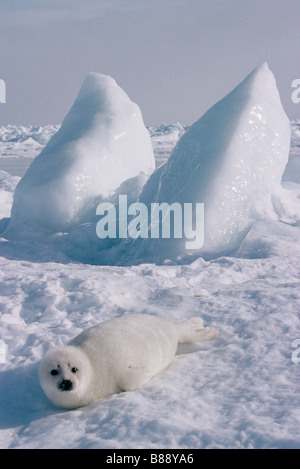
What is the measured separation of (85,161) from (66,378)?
413cm

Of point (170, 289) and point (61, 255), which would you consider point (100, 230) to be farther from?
point (170, 289)

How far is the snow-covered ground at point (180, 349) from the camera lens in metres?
1.80

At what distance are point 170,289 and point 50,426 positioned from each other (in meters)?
1.59

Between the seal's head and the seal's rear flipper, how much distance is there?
0.67m

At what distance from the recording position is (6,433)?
6.20 feet

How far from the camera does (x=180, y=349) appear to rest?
2.60 metres

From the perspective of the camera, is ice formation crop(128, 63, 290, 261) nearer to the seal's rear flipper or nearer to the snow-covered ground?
the snow-covered ground

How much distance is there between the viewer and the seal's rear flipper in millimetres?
2594

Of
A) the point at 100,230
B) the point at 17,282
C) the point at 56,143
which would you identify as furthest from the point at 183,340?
the point at 56,143

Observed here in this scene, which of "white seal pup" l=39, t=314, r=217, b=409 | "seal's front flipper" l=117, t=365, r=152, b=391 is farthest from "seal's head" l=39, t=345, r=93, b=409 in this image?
"seal's front flipper" l=117, t=365, r=152, b=391
